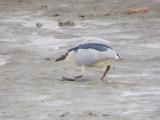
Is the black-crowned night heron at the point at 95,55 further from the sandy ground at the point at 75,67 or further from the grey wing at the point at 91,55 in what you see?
the sandy ground at the point at 75,67

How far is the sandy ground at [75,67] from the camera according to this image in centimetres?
1003

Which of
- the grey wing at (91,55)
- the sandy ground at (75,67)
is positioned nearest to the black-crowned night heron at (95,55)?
the grey wing at (91,55)

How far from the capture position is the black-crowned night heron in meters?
11.6

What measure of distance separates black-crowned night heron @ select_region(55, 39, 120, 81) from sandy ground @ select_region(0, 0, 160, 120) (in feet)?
0.94

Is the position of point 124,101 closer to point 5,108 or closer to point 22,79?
point 5,108

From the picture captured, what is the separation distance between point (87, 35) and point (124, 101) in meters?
7.79

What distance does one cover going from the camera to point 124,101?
10469 millimetres

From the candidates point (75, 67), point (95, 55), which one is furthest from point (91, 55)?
point (75, 67)

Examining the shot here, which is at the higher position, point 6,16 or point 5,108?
point 5,108

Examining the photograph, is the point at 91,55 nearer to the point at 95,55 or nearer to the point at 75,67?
the point at 95,55

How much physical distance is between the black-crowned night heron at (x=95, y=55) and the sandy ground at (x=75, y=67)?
287 mm

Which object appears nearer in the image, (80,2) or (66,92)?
(66,92)

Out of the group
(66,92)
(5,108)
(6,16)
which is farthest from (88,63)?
(6,16)

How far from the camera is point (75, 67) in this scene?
44.7ft
